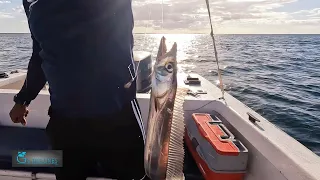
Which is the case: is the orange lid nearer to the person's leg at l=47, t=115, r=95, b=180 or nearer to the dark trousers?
the dark trousers

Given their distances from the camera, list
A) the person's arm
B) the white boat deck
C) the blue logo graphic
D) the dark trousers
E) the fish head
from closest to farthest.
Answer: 1. the fish head
2. the dark trousers
3. the person's arm
4. the white boat deck
5. the blue logo graphic

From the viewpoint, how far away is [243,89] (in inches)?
404

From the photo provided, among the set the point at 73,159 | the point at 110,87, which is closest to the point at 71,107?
the point at 110,87

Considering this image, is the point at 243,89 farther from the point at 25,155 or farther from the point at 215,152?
the point at 25,155

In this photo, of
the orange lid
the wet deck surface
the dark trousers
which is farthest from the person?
the orange lid

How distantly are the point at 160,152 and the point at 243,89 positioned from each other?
9.58 m

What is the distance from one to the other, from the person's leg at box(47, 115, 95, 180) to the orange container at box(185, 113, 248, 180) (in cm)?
141

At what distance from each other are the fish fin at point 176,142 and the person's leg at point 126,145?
414 mm

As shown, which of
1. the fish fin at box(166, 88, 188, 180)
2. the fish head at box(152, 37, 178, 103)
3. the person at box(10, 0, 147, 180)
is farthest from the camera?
the person at box(10, 0, 147, 180)

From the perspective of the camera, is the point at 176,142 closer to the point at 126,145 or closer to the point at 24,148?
the point at 126,145

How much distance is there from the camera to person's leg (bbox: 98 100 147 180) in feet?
5.32

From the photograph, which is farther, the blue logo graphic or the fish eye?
the blue logo graphic

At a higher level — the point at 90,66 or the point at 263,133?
the point at 90,66

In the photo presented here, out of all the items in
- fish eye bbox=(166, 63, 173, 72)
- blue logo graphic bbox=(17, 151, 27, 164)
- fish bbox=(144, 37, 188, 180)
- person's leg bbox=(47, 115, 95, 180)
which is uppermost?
fish eye bbox=(166, 63, 173, 72)
